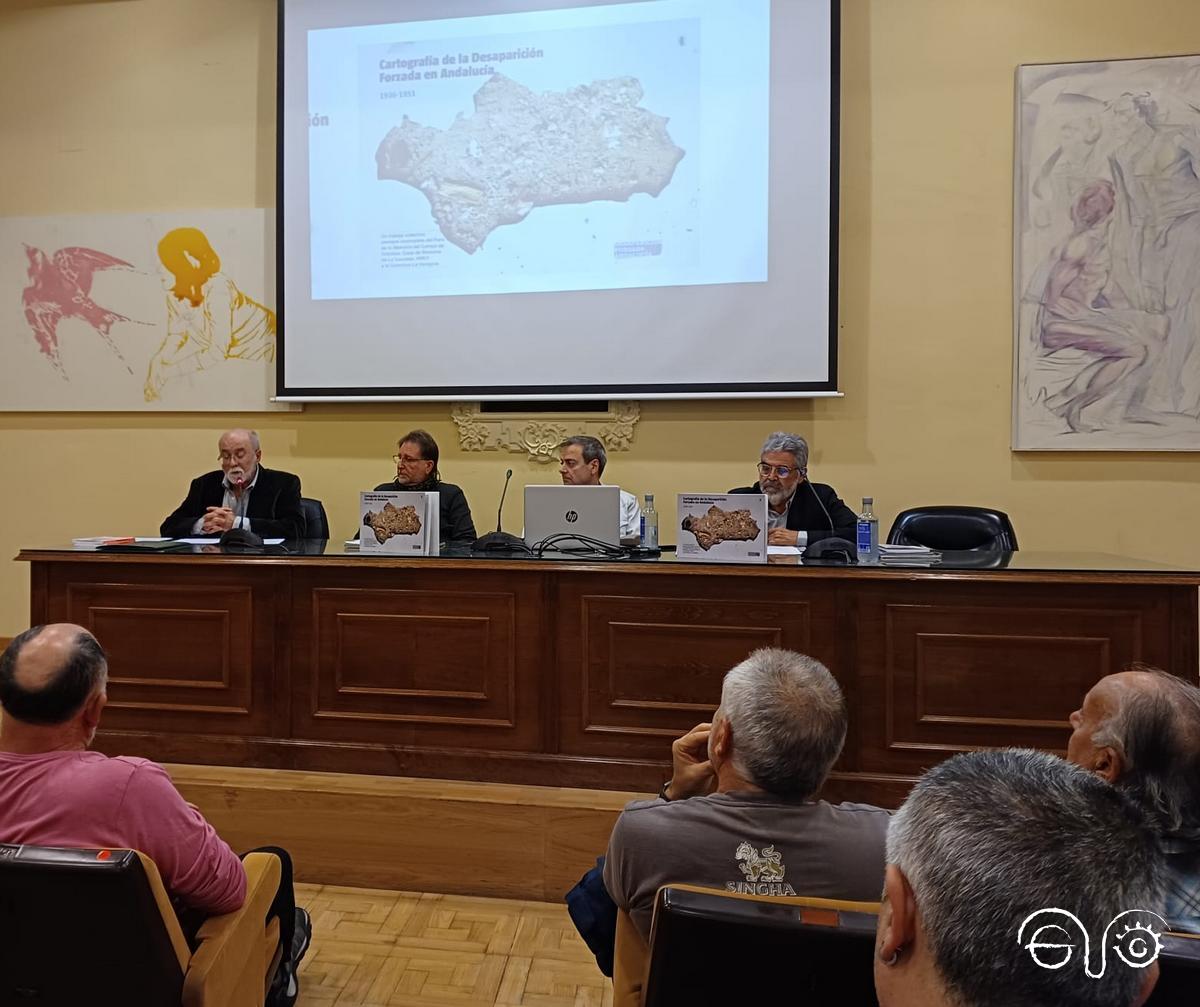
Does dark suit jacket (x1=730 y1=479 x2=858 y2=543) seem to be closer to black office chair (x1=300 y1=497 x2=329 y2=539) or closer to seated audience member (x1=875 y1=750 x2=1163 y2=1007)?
black office chair (x1=300 y1=497 x2=329 y2=539)

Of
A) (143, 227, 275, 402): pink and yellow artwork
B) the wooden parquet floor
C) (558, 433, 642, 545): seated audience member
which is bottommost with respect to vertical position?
the wooden parquet floor

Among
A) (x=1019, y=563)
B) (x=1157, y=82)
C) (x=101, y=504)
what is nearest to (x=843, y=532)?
(x=1019, y=563)

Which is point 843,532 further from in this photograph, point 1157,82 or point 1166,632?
point 1157,82

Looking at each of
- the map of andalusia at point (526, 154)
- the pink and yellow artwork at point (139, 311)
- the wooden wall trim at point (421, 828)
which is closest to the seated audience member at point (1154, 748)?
the wooden wall trim at point (421, 828)

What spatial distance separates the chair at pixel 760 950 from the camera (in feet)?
2.77

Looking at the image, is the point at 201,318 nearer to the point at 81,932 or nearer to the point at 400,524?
the point at 400,524

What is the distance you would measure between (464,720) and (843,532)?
5.38 feet

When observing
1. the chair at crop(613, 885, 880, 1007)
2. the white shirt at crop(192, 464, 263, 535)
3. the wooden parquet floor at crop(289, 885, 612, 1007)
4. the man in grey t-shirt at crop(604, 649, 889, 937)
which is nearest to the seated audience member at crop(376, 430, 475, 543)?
the white shirt at crop(192, 464, 263, 535)

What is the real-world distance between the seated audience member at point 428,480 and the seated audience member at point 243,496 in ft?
1.54

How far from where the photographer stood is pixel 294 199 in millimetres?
4555

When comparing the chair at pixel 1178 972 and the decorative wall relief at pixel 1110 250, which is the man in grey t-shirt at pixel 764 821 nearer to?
the chair at pixel 1178 972

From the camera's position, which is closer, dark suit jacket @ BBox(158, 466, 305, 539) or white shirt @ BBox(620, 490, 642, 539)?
dark suit jacket @ BBox(158, 466, 305, 539)

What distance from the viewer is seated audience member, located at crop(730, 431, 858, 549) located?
3.39 meters

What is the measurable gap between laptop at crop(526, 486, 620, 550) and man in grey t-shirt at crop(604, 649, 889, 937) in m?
1.48
